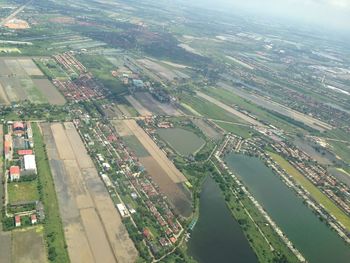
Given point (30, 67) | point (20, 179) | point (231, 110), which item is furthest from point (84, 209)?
point (30, 67)

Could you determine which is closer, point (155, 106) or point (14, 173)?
point (14, 173)

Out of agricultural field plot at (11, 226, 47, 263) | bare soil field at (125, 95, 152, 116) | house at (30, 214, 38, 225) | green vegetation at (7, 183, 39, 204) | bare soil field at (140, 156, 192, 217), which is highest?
house at (30, 214, 38, 225)

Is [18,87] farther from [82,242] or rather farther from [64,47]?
[82,242]

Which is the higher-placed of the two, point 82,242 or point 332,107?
point 82,242

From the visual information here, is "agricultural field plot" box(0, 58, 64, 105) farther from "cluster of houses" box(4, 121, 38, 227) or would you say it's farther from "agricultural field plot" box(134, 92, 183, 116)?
"agricultural field plot" box(134, 92, 183, 116)

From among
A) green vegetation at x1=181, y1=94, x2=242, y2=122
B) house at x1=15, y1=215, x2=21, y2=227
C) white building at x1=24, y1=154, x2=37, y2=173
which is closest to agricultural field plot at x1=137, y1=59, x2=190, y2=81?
green vegetation at x1=181, y1=94, x2=242, y2=122

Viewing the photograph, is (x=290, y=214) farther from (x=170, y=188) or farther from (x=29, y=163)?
(x=29, y=163)

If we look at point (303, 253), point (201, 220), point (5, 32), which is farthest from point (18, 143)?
point (5, 32)
